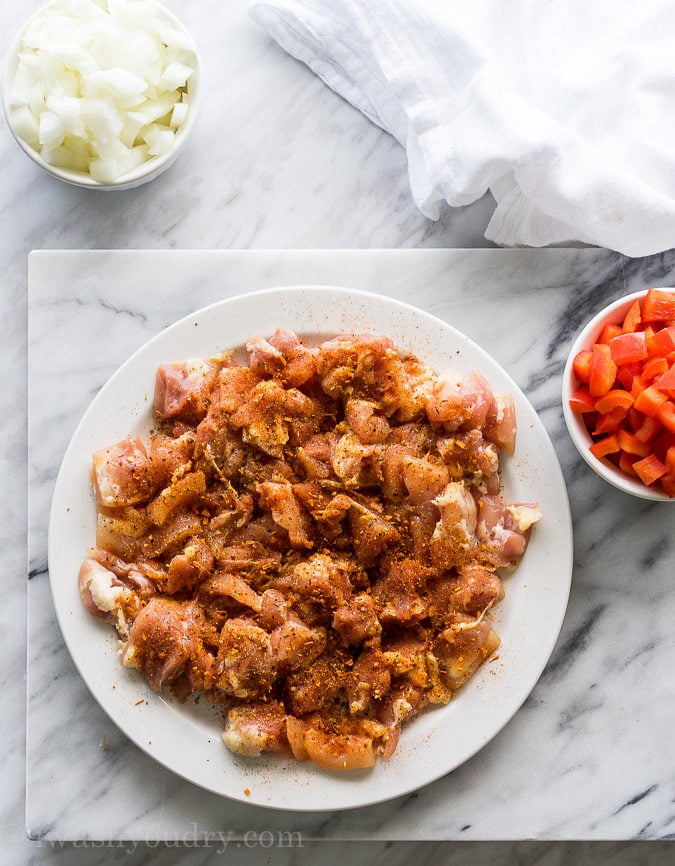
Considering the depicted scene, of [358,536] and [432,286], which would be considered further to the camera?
[432,286]

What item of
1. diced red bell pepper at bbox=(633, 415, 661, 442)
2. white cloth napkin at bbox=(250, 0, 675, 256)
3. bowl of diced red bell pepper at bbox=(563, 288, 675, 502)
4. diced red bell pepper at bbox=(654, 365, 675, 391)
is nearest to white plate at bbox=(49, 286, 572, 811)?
bowl of diced red bell pepper at bbox=(563, 288, 675, 502)

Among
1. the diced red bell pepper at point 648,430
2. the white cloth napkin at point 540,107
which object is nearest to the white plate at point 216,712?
the diced red bell pepper at point 648,430

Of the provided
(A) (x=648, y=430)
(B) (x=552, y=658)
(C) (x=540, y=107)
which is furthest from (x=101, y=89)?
(B) (x=552, y=658)

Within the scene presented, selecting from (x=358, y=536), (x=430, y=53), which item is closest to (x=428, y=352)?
(x=358, y=536)

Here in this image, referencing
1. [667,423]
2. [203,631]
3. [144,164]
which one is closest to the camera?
[667,423]

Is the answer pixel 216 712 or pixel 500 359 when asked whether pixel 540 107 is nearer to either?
pixel 500 359

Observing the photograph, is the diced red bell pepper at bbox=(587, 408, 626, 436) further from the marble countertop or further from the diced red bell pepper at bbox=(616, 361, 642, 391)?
the marble countertop

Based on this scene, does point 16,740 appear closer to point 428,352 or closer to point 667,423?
point 428,352
